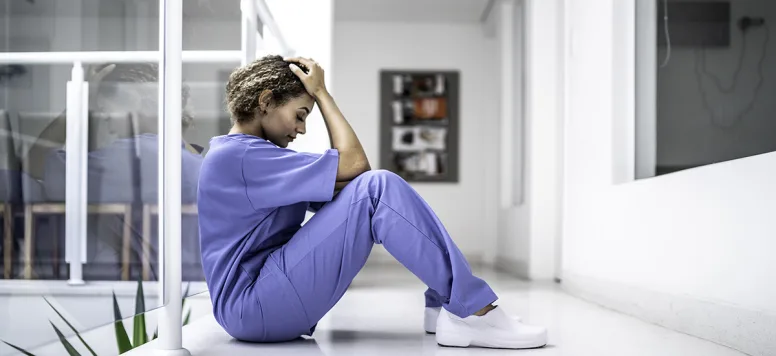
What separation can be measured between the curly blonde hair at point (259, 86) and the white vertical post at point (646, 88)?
148 centimetres

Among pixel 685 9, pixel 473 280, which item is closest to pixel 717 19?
pixel 685 9

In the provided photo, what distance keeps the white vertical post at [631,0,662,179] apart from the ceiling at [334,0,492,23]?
3712 millimetres

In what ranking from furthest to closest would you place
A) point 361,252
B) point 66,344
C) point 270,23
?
point 270,23, point 361,252, point 66,344

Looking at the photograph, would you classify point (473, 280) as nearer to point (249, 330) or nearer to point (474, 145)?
point (249, 330)

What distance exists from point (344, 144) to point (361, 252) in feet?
0.88

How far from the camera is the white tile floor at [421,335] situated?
1798mm

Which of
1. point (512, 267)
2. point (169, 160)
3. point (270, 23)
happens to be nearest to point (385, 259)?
point (512, 267)

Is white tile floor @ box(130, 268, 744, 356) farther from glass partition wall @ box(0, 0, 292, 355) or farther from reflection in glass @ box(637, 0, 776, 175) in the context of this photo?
reflection in glass @ box(637, 0, 776, 175)

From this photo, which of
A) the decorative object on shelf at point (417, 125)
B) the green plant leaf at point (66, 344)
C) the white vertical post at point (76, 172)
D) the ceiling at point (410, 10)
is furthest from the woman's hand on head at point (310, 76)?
the decorative object on shelf at point (417, 125)

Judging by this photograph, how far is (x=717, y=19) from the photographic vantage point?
2281 millimetres

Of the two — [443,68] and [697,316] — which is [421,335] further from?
[443,68]

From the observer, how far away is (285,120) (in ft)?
6.18

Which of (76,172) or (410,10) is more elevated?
(410,10)

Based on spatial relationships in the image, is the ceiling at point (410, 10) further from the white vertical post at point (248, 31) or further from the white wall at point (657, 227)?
the white vertical post at point (248, 31)
